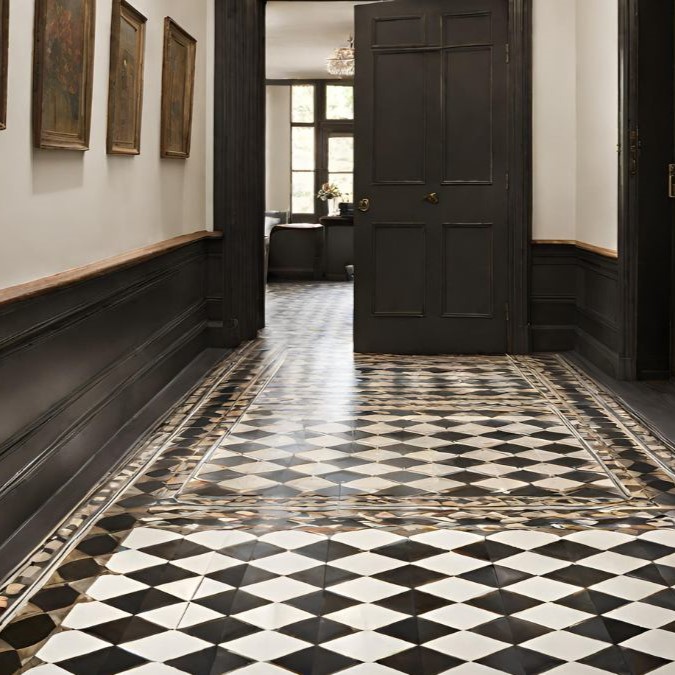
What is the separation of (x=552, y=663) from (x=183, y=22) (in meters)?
5.85

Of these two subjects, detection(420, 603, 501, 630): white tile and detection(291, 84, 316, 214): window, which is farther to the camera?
detection(291, 84, 316, 214): window

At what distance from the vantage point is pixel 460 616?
307 centimetres

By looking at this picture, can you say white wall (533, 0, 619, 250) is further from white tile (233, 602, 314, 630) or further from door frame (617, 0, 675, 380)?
→ white tile (233, 602, 314, 630)

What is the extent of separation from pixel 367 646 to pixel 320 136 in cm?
1818

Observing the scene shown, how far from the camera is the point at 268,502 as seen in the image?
4.25 m

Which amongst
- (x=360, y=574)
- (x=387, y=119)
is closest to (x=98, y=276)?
(x=360, y=574)

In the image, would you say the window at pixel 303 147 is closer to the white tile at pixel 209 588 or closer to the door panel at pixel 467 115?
the door panel at pixel 467 115

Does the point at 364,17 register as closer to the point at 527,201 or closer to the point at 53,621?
the point at 527,201

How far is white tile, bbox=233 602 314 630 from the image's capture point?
119 inches

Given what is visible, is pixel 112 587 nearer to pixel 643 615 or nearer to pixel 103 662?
pixel 103 662

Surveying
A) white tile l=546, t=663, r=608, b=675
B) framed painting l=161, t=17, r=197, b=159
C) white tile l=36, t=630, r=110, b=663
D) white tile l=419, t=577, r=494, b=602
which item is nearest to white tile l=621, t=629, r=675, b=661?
white tile l=546, t=663, r=608, b=675

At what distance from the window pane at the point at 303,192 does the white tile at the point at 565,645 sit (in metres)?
18.0

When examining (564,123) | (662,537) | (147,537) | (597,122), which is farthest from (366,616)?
(564,123)

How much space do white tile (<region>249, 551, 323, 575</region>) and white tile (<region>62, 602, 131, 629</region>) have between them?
560 millimetres
